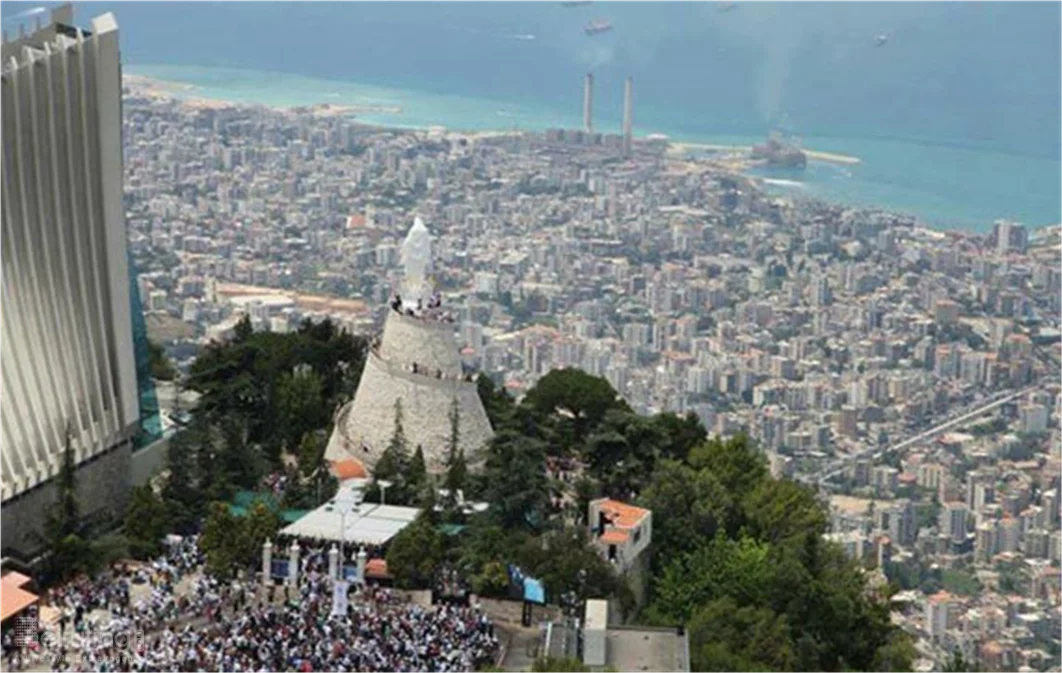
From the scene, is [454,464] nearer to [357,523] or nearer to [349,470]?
[349,470]

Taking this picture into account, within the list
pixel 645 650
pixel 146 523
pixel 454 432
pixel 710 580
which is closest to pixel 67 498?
pixel 146 523

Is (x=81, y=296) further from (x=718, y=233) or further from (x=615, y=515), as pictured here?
(x=718, y=233)

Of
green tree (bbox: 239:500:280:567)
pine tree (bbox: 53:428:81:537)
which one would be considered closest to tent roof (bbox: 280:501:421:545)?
green tree (bbox: 239:500:280:567)

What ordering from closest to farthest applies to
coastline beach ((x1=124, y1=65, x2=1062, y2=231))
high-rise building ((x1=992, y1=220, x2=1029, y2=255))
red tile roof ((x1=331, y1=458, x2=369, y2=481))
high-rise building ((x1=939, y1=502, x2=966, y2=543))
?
red tile roof ((x1=331, y1=458, x2=369, y2=481))
high-rise building ((x1=939, y1=502, x2=966, y2=543))
high-rise building ((x1=992, y1=220, x2=1029, y2=255))
coastline beach ((x1=124, y1=65, x2=1062, y2=231))

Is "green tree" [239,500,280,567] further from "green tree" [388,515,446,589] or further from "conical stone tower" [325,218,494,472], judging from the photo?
"conical stone tower" [325,218,494,472]

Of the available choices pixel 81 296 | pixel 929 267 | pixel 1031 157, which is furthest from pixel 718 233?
pixel 81 296

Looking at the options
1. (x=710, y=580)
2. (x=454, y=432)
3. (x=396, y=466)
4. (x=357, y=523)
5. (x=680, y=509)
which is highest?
(x=454, y=432)

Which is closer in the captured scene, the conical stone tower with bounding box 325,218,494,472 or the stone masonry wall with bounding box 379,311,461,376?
the conical stone tower with bounding box 325,218,494,472
